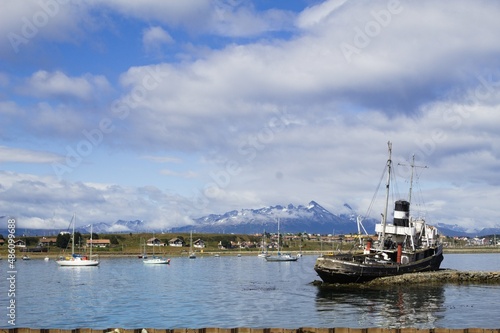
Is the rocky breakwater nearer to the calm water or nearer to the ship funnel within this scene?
the calm water

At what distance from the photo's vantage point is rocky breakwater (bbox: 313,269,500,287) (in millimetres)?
87000

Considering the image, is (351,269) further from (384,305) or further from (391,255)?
(384,305)

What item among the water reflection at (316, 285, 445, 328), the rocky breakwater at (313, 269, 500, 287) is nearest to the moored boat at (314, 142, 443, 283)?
the rocky breakwater at (313, 269, 500, 287)

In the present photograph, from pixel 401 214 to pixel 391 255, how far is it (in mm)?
10083


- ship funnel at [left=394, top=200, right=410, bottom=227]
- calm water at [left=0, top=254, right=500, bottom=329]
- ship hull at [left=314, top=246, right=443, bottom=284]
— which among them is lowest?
calm water at [left=0, top=254, right=500, bottom=329]

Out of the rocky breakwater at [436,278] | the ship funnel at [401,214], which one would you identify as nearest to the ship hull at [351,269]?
the rocky breakwater at [436,278]

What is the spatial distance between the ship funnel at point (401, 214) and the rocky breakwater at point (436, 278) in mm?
10632

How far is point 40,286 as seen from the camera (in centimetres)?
10119

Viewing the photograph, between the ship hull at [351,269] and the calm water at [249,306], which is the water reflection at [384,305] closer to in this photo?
the calm water at [249,306]

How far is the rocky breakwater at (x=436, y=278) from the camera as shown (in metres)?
87.0

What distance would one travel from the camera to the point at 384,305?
66.0 metres

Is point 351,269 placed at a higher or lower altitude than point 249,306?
higher

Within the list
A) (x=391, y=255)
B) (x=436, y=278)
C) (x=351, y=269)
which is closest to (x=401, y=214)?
(x=391, y=255)

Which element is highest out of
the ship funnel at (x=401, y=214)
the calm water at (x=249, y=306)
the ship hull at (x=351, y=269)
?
the ship funnel at (x=401, y=214)
